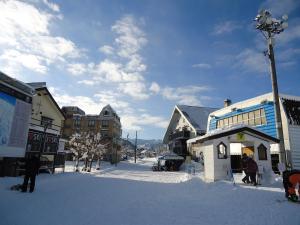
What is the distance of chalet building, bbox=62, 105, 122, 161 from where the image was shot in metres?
60.5

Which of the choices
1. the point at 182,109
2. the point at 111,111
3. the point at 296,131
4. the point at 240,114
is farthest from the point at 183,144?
the point at 111,111

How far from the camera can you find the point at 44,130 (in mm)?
19922

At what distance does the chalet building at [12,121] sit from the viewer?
14.8 metres

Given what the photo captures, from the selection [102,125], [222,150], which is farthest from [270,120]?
[102,125]

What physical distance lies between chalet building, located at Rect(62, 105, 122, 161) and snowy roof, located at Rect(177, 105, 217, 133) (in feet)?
81.0

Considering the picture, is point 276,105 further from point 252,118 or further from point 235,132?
point 252,118

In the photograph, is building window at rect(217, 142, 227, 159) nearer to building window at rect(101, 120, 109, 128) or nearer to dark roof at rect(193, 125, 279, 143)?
dark roof at rect(193, 125, 279, 143)

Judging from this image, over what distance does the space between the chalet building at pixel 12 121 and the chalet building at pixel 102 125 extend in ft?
139

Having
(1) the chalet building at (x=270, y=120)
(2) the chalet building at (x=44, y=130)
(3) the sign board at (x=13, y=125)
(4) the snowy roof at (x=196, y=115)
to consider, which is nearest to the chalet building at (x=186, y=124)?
(4) the snowy roof at (x=196, y=115)

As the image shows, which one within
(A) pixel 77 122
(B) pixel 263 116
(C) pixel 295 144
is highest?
(A) pixel 77 122

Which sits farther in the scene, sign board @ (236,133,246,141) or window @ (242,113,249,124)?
window @ (242,113,249,124)

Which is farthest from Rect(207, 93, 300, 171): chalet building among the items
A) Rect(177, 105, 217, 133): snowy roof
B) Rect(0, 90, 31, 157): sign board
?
Rect(0, 90, 31, 157): sign board

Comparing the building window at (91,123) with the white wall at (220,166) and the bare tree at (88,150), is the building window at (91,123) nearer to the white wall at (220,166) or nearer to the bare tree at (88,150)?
the bare tree at (88,150)

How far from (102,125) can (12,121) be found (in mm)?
47057
